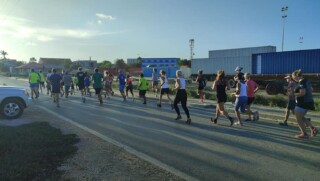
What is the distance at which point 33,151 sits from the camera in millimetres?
7020

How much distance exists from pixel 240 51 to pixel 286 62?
40.1 ft

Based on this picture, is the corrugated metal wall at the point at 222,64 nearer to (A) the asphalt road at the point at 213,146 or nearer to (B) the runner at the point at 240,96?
(B) the runner at the point at 240,96

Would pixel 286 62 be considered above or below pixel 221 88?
above

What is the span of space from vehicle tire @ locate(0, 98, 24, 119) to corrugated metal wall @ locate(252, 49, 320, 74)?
949 inches

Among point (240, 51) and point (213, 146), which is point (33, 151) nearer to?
point (213, 146)

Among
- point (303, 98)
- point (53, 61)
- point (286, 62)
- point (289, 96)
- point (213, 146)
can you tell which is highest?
point (53, 61)

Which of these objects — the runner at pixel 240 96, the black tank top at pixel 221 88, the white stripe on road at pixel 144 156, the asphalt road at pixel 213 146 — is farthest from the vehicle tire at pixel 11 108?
the runner at pixel 240 96

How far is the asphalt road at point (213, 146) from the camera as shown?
613cm

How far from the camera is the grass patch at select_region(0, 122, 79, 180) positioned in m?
5.77

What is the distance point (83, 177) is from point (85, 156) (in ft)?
4.27

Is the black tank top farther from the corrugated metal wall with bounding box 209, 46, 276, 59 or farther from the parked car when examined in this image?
the corrugated metal wall with bounding box 209, 46, 276, 59

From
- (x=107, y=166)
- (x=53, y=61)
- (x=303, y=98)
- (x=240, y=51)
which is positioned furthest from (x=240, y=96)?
(x=53, y=61)

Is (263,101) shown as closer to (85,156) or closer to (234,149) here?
(234,149)

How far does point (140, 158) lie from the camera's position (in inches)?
272
